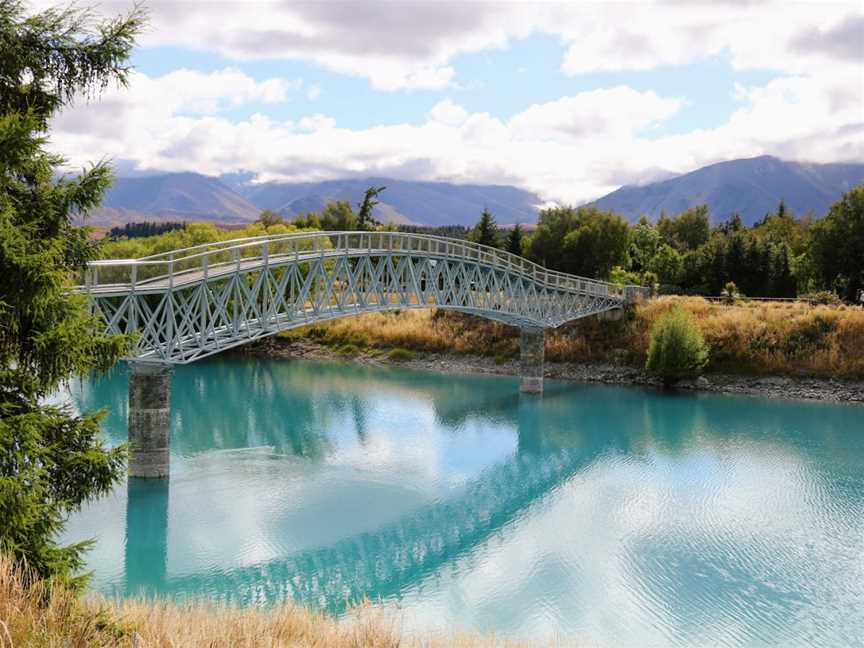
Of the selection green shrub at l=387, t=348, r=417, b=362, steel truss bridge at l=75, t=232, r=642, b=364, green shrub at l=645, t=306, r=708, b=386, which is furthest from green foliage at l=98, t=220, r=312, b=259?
green shrub at l=645, t=306, r=708, b=386

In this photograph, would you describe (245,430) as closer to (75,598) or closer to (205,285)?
(205,285)

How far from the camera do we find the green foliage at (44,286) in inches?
463

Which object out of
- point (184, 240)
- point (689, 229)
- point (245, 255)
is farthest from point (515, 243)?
point (245, 255)

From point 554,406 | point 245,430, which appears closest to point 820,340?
point 554,406

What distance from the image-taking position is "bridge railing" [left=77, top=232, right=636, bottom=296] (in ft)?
93.5

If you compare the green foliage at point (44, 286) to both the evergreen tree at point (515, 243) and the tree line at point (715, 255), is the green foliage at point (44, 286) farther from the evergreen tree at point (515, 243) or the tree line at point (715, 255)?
the evergreen tree at point (515, 243)

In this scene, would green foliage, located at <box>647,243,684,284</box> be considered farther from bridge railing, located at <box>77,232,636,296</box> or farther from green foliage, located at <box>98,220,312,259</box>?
bridge railing, located at <box>77,232,636,296</box>

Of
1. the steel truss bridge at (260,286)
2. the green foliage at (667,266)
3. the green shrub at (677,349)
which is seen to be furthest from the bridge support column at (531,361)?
the green foliage at (667,266)

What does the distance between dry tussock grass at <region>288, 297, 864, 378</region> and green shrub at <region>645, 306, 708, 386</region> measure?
2695 mm

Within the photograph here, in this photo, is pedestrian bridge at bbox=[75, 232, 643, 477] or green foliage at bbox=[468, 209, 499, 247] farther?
green foliage at bbox=[468, 209, 499, 247]

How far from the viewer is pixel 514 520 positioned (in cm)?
2941

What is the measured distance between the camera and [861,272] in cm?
7056

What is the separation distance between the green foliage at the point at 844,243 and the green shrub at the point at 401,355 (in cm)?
3756

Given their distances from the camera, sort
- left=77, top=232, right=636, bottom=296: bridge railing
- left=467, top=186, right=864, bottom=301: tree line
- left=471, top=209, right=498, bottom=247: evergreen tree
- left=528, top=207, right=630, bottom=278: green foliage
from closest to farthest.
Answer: left=77, top=232, right=636, bottom=296: bridge railing < left=467, top=186, right=864, bottom=301: tree line < left=528, top=207, right=630, bottom=278: green foliage < left=471, top=209, right=498, bottom=247: evergreen tree
